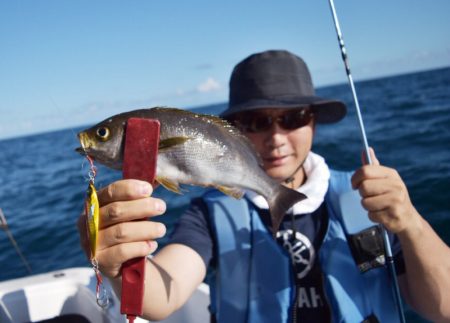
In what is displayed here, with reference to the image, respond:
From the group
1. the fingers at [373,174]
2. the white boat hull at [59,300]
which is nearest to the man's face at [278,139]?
the fingers at [373,174]

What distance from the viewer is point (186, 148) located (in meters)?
1.74

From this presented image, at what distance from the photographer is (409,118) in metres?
18.3

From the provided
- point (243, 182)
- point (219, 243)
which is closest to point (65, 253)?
point (219, 243)

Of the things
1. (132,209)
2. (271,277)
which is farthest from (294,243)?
(132,209)

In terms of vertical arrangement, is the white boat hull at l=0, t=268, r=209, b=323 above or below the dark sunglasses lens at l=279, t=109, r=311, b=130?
below

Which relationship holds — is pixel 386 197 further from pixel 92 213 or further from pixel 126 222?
pixel 92 213

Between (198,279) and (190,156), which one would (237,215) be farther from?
(190,156)

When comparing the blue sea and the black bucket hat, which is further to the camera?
the blue sea

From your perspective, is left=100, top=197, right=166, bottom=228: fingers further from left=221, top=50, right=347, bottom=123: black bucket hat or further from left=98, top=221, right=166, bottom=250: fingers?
left=221, top=50, right=347, bottom=123: black bucket hat

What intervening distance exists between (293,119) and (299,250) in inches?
41.4

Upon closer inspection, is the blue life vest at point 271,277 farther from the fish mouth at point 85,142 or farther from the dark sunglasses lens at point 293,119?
the fish mouth at point 85,142

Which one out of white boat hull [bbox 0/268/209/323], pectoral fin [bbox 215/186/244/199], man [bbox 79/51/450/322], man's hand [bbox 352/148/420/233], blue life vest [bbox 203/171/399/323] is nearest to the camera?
pectoral fin [bbox 215/186/244/199]

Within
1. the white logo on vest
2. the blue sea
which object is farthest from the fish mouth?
the blue sea

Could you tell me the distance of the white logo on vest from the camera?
9.25 ft
